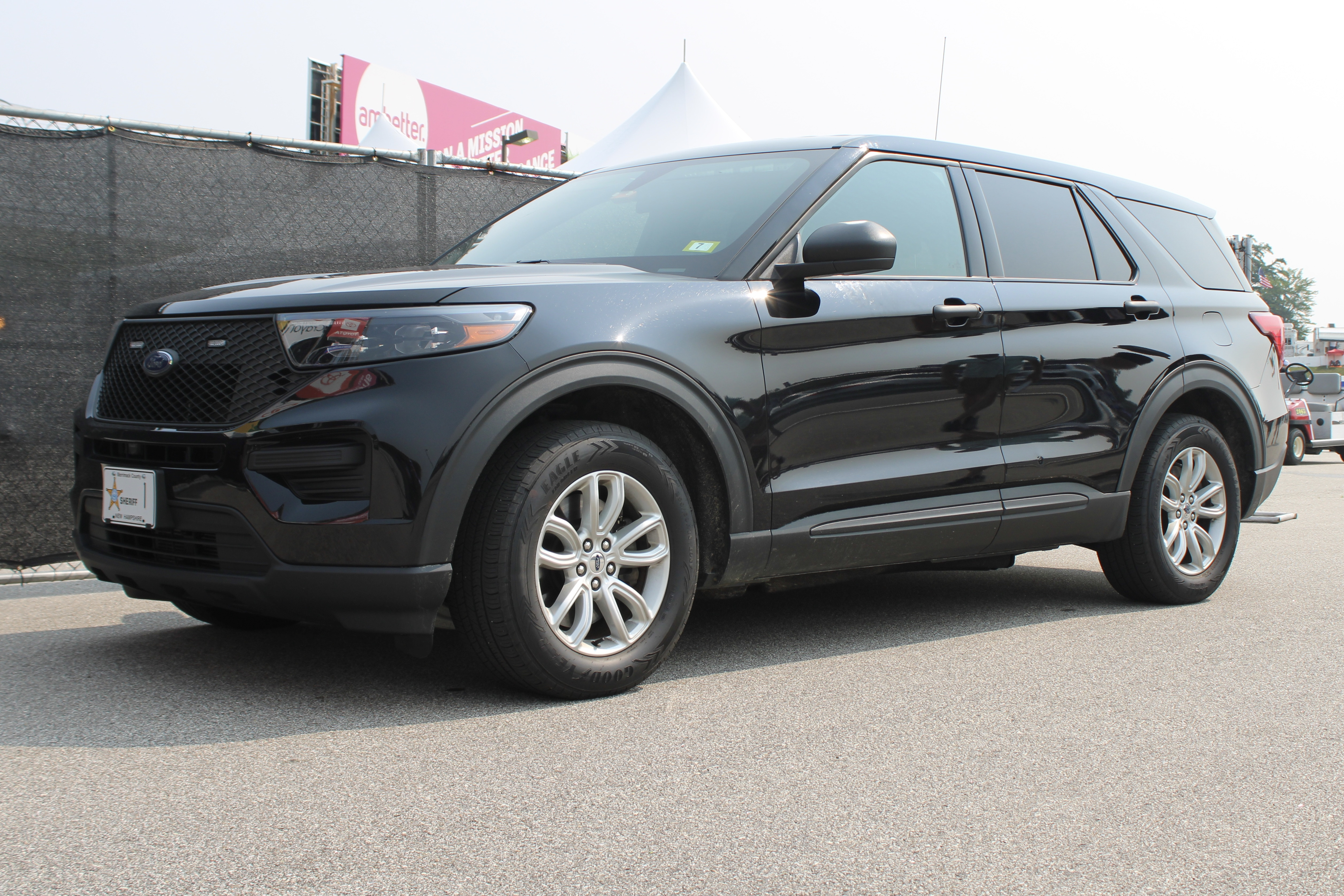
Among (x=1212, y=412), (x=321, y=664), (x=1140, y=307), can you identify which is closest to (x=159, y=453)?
(x=321, y=664)

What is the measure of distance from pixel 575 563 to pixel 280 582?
2.55 feet

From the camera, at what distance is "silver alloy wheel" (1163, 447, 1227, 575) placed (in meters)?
5.37

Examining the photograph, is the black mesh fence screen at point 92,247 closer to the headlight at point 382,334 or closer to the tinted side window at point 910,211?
the tinted side window at point 910,211

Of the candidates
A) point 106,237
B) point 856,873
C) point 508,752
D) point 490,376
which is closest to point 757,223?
point 490,376

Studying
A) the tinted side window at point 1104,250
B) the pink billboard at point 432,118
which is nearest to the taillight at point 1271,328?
the tinted side window at point 1104,250

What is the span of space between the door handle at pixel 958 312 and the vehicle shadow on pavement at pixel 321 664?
3.78ft

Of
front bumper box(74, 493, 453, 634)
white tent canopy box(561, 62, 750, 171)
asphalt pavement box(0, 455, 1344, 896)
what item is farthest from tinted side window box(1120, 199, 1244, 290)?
white tent canopy box(561, 62, 750, 171)

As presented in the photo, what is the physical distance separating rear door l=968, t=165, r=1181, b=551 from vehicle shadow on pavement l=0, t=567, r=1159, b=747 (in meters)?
0.53

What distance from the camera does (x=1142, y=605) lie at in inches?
213

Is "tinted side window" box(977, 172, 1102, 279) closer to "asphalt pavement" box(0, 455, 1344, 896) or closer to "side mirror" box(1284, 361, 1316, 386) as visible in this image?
"asphalt pavement" box(0, 455, 1344, 896)

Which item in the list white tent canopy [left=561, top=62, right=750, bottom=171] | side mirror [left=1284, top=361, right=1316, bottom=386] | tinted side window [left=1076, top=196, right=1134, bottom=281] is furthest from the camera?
white tent canopy [left=561, top=62, right=750, bottom=171]

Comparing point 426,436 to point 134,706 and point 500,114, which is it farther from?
point 500,114

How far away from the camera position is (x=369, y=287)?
339 centimetres

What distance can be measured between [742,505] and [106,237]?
3.56m
